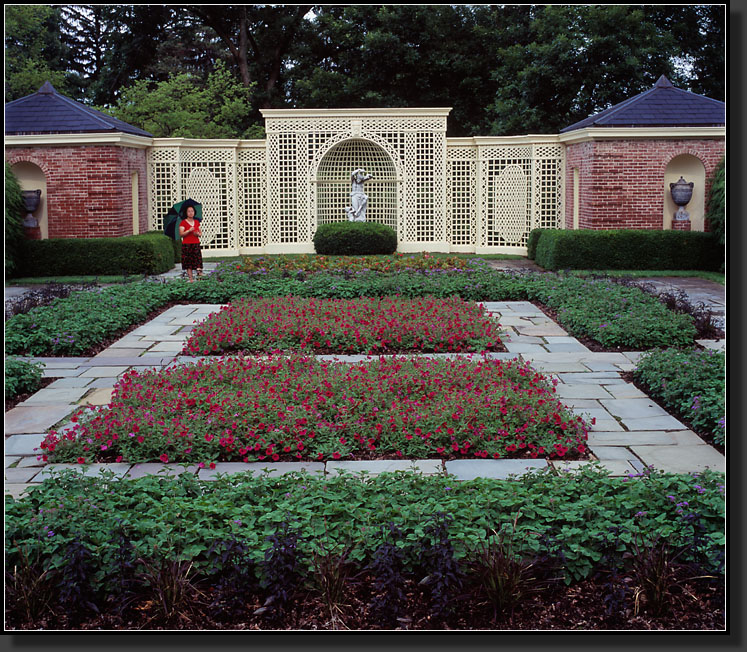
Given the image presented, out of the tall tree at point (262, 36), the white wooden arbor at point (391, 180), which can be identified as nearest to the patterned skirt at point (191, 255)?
the white wooden arbor at point (391, 180)

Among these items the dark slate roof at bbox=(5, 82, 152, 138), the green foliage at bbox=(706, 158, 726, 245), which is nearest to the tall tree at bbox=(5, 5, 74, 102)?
the dark slate roof at bbox=(5, 82, 152, 138)

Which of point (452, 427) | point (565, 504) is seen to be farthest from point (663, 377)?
point (565, 504)

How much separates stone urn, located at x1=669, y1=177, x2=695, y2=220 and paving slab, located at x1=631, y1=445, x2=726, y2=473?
12.8 metres

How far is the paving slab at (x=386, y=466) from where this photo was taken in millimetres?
5153

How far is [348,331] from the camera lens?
29.2ft

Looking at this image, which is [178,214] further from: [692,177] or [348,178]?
[692,177]

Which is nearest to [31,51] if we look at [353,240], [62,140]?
[62,140]

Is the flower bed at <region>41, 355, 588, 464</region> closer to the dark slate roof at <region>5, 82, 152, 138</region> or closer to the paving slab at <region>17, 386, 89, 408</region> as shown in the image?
the paving slab at <region>17, 386, 89, 408</region>

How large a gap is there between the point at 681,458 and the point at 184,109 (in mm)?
22360

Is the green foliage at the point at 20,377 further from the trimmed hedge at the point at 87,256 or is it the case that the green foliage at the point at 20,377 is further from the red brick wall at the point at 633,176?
the red brick wall at the point at 633,176

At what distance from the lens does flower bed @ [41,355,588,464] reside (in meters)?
5.47

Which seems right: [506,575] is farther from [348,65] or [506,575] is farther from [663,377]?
[348,65]

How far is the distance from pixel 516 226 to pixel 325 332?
11818 mm

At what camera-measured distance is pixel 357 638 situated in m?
2.65
